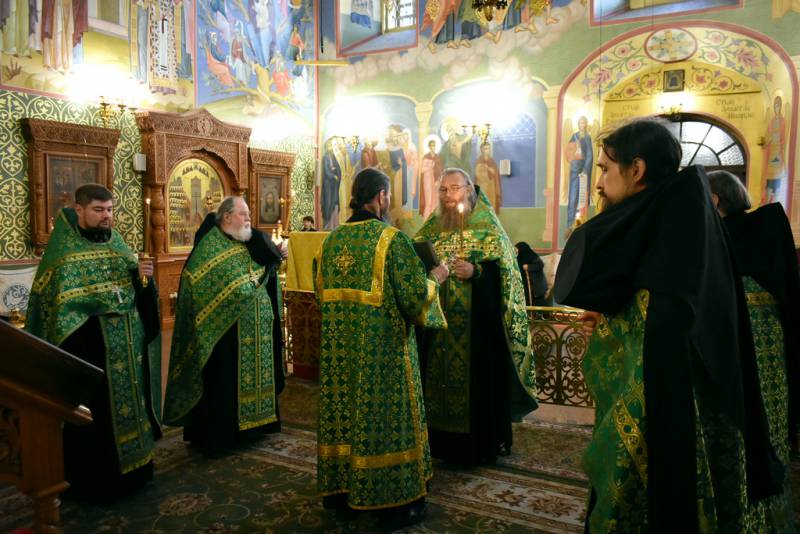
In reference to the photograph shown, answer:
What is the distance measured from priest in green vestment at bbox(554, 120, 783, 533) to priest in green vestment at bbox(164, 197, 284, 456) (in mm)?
3167

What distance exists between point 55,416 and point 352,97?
1315cm

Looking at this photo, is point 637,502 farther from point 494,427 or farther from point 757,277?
point 494,427

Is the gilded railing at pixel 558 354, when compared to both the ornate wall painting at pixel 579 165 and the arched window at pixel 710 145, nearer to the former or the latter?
the ornate wall painting at pixel 579 165

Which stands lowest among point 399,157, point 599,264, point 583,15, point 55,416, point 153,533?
point 153,533

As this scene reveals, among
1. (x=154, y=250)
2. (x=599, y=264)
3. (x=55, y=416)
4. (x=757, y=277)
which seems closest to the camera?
(x=55, y=416)

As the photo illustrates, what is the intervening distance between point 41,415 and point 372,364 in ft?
6.83

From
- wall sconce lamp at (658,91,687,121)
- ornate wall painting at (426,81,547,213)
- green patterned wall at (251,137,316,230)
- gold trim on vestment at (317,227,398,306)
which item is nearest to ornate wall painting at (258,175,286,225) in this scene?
green patterned wall at (251,137,316,230)

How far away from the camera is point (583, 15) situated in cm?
1125

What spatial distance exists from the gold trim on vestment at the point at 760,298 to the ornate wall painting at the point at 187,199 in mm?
8661

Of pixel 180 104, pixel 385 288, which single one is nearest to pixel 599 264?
pixel 385 288

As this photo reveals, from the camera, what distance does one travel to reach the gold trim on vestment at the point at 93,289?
3521 mm

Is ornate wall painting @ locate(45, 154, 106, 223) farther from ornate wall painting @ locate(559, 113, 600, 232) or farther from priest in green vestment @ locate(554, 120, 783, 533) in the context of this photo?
priest in green vestment @ locate(554, 120, 783, 533)

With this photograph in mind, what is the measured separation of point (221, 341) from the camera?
14.8 feet

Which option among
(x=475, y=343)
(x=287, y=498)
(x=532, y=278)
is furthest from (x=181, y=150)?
(x=287, y=498)
